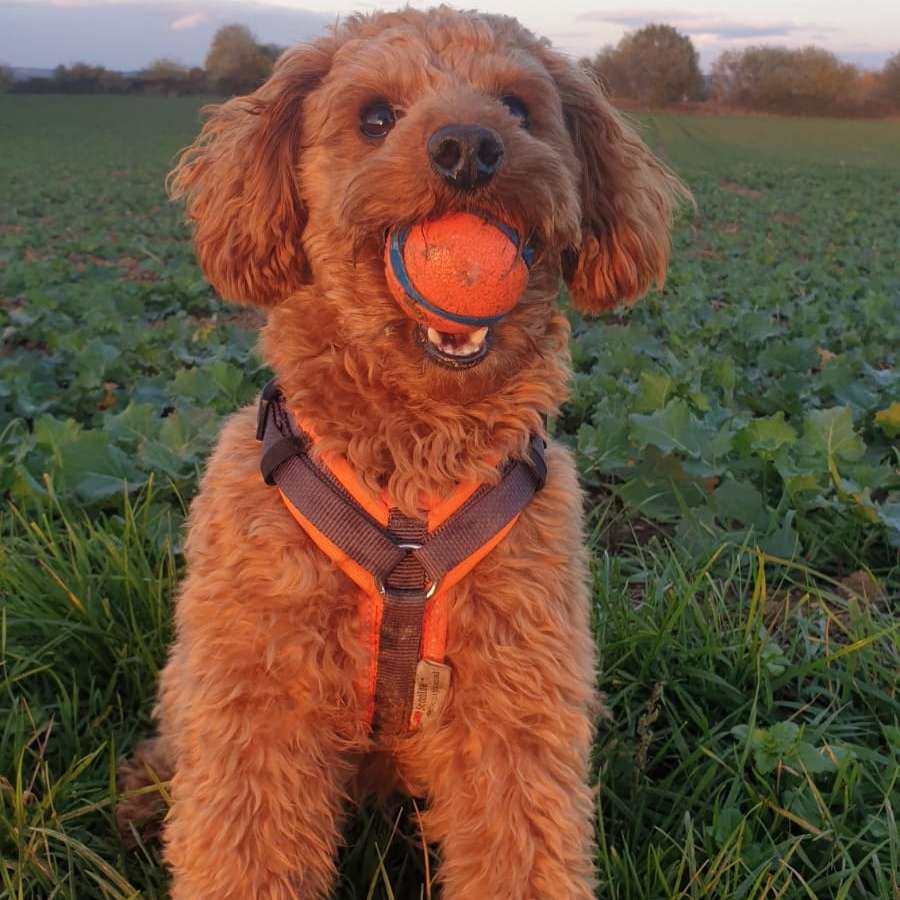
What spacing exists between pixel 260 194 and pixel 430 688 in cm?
135

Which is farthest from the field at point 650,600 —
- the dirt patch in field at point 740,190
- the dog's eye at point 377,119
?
the dirt patch in field at point 740,190

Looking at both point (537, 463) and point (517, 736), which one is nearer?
point (517, 736)

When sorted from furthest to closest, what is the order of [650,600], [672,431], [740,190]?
[740,190] < [672,431] < [650,600]

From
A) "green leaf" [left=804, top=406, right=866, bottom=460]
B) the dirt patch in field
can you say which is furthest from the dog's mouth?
the dirt patch in field

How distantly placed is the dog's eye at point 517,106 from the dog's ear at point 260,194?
536mm

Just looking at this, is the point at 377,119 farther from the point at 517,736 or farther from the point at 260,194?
the point at 517,736

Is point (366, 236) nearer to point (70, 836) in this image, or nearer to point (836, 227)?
point (70, 836)

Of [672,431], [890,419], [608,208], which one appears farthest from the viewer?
[890,419]

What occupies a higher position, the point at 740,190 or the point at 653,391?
the point at 653,391

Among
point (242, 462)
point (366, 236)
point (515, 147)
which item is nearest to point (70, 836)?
point (242, 462)

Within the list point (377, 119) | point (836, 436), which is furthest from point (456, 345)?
point (836, 436)

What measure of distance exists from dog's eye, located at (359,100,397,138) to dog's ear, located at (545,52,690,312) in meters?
0.61

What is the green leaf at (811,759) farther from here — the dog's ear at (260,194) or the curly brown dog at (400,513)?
the dog's ear at (260,194)

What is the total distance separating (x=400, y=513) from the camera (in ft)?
7.41
